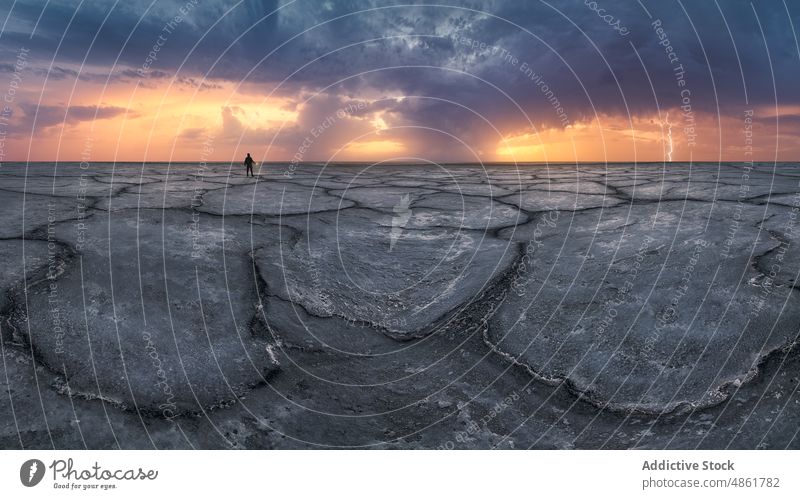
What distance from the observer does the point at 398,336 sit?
4.05 feet

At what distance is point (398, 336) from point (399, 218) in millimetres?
1332

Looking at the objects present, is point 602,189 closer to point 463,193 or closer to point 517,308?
point 463,193

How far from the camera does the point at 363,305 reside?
140 centimetres

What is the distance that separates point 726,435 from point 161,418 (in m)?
1.02

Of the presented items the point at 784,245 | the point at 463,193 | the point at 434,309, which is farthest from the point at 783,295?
the point at 463,193

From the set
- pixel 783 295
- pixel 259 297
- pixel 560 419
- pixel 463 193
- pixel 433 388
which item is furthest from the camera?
pixel 463 193

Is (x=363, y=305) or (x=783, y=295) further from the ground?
(x=783, y=295)
